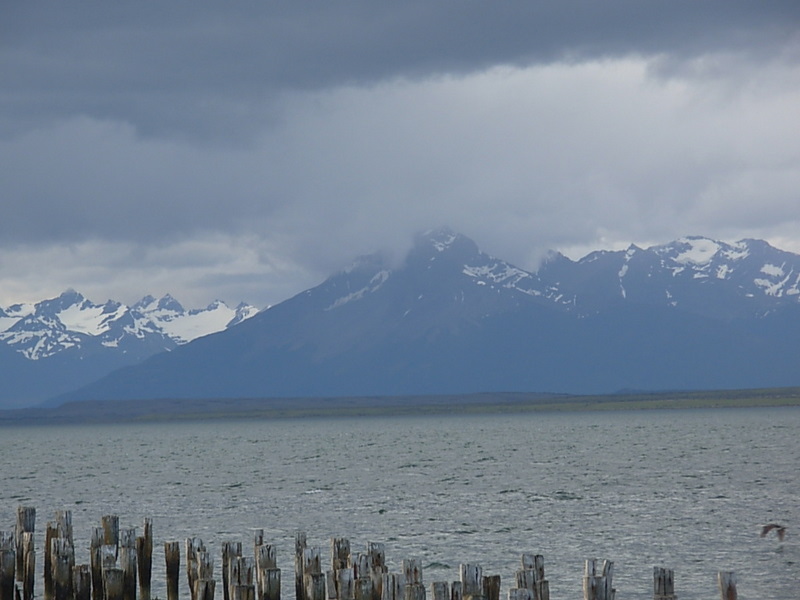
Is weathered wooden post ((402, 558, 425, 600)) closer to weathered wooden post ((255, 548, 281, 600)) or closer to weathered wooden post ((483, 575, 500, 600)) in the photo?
weathered wooden post ((483, 575, 500, 600))

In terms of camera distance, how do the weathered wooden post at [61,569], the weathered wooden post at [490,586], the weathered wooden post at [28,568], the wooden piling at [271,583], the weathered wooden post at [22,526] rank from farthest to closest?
1. the weathered wooden post at [22,526]
2. the weathered wooden post at [28,568]
3. the weathered wooden post at [61,569]
4. the wooden piling at [271,583]
5. the weathered wooden post at [490,586]

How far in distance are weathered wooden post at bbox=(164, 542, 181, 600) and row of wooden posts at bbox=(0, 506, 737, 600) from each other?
0.09ft

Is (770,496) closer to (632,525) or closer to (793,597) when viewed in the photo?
(632,525)

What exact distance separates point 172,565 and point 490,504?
120 ft

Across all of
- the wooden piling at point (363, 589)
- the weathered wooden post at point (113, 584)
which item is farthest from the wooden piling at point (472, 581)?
the weathered wooden post at point (113, 584)

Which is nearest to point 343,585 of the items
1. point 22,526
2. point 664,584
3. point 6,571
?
point 664,584

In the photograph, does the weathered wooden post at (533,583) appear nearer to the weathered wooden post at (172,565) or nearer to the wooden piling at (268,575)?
the wooden piling at (268,575)

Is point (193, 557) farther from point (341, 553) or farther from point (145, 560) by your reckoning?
point (341, 553)

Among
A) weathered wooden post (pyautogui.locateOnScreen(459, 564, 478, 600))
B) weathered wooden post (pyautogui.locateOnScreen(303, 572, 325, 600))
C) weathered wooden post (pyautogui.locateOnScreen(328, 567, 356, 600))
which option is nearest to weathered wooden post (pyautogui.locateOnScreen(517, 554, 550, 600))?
weathered wooden post (pyautogui.locateOnScreen(459, 564, 478, 600))

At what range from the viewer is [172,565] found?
32.2 m

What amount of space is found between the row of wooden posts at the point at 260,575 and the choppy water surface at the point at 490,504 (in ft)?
23.3

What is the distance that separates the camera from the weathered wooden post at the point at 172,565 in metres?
32.0

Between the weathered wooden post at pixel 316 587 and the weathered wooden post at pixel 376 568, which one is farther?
the weathered wooden post at pixel 376 568

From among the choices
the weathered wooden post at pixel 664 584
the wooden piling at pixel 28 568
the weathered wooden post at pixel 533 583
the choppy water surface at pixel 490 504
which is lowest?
the choppy water surface at pixel 490 504
